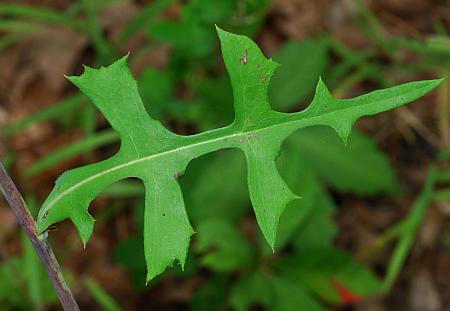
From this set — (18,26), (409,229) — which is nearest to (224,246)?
(409,229)

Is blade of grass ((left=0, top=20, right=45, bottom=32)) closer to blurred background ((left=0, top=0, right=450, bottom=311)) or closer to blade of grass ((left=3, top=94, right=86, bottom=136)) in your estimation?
blurred background ((left=0, top=0, right=450, bottom=311))

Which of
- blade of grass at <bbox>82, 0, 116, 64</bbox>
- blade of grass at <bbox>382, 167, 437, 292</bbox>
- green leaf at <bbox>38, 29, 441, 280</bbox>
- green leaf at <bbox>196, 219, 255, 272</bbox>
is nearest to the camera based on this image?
green leaf at <bbox>38, 29, 441, 280</bbox>

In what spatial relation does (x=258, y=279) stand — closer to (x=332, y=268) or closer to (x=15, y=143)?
(x=332, y=268)

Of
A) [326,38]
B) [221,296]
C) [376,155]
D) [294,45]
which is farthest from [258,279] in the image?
[326,38]

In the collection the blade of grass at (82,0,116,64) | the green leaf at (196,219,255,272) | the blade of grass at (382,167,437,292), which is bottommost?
the blade of grass at (382,167,437,292)

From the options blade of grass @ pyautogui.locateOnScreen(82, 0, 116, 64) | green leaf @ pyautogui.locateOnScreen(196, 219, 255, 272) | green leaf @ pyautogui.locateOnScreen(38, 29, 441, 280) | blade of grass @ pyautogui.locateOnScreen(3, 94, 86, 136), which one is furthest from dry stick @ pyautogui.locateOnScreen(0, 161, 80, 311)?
blade of grass @ pyautogui.locateOnScreen(82, 0, 116, 64)

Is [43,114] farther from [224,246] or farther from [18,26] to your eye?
[224,246]
